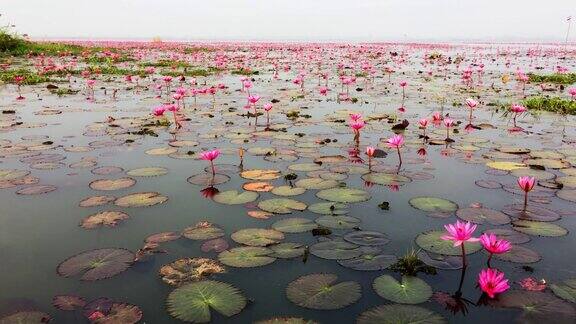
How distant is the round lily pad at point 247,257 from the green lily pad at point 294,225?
0.36m

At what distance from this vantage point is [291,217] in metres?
3.64

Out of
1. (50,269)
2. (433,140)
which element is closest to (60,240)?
(50,269)

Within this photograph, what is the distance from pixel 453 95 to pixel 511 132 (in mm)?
4594

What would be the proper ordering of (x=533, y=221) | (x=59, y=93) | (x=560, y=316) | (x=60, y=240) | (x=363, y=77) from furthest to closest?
1. (x=363, y=77)
2. (x=59, y=93)
3. (x=533, y=221)
4. (x=60, y=240)
5. (x=560, y=316)

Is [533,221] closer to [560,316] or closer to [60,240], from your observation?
[560,316]

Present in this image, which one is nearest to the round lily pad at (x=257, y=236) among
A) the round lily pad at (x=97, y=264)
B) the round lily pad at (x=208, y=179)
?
the round lily pad at (x=97, y=264)

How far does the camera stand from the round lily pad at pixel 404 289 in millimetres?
2488

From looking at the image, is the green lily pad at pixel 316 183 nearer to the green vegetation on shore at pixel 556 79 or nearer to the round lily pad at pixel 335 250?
the round lily pad at pixel 335 250

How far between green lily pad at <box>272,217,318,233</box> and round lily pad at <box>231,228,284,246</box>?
0.08 meters

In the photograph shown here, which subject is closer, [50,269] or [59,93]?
[50,269]

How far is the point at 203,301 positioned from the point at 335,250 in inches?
41.2

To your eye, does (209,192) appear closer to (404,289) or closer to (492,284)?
(404,289)

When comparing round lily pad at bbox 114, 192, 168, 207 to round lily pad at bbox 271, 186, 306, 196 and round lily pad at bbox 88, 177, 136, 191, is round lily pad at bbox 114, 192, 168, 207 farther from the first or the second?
round lily pad at bbox 271, 186, 306, 196

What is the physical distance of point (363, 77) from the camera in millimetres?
15945
